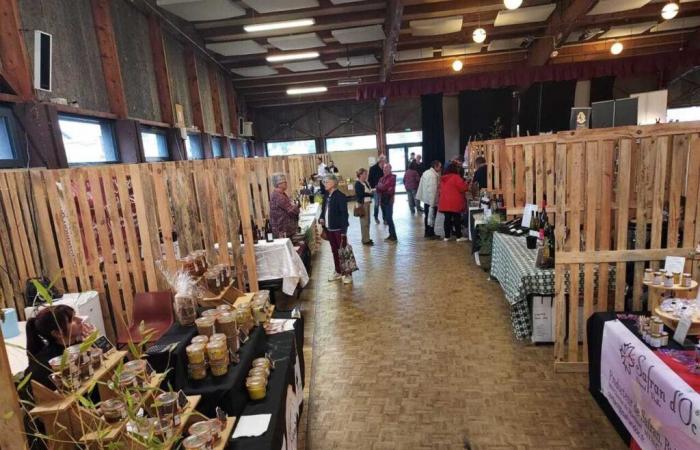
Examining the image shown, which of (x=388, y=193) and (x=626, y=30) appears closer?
(x=388, y=193)

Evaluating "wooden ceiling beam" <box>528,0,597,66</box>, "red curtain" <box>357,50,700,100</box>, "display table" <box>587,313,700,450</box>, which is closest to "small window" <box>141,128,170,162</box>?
"red curtain" <box>357,50,700,100</box>

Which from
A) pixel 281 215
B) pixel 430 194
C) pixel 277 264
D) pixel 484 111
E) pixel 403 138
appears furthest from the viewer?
pixel 403 138

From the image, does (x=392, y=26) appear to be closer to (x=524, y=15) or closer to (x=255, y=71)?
(x=524, y=15)

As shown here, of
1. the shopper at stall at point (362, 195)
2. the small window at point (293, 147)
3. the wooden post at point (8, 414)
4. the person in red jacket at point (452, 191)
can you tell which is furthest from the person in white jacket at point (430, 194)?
the small window at point (293, 147)

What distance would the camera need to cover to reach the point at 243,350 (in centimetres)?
218

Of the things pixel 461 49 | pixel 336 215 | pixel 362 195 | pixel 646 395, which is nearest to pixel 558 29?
pixel 461 49

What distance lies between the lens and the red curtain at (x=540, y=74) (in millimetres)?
9703

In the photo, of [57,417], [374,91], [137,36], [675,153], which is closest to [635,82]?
[374,91]

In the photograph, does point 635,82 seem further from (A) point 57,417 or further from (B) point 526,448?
(A) point 57,417

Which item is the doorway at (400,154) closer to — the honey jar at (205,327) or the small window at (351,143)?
the small window at (351,143)

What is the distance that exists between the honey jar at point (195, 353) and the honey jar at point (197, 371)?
0.02 meters

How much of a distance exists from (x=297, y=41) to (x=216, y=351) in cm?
779

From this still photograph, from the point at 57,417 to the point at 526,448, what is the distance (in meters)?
2.33

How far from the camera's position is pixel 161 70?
7117 millimetres
